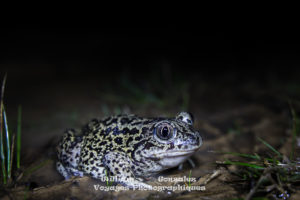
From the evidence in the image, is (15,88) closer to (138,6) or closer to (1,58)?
(1,58)

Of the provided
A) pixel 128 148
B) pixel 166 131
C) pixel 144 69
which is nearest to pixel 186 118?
pixel 166 131

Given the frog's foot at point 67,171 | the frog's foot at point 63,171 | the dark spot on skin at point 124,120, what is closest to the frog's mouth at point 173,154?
the dark spot on skin at point 124,120

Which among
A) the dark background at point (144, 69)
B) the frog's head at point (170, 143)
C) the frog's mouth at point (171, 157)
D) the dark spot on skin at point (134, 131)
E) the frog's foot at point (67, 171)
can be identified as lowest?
the frog's foot at point (67, 171)

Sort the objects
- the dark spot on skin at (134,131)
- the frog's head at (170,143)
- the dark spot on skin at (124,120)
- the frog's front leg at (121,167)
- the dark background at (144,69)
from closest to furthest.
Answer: the frog's head at (170,143) < the frog's front leg at (121,167) < the dark spot on skin at (134,131) < the dark spot on skin at (124,120) < the dark background at (144,69)

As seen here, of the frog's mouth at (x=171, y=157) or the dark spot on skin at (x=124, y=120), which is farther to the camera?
the dark spot on skin at (x=124, y=120)

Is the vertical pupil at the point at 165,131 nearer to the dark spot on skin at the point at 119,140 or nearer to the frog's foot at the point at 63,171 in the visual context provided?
the dark spot on skin at the point at 119,140

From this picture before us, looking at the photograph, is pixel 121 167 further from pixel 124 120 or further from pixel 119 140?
pixel 124 120

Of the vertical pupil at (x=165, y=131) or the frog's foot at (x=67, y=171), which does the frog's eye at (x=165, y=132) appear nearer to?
the vertical pupil at (x=165, y=131)

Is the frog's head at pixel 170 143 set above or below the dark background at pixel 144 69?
below

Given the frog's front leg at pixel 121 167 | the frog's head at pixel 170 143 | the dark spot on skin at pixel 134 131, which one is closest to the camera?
the frog's head at pixel 170 143
